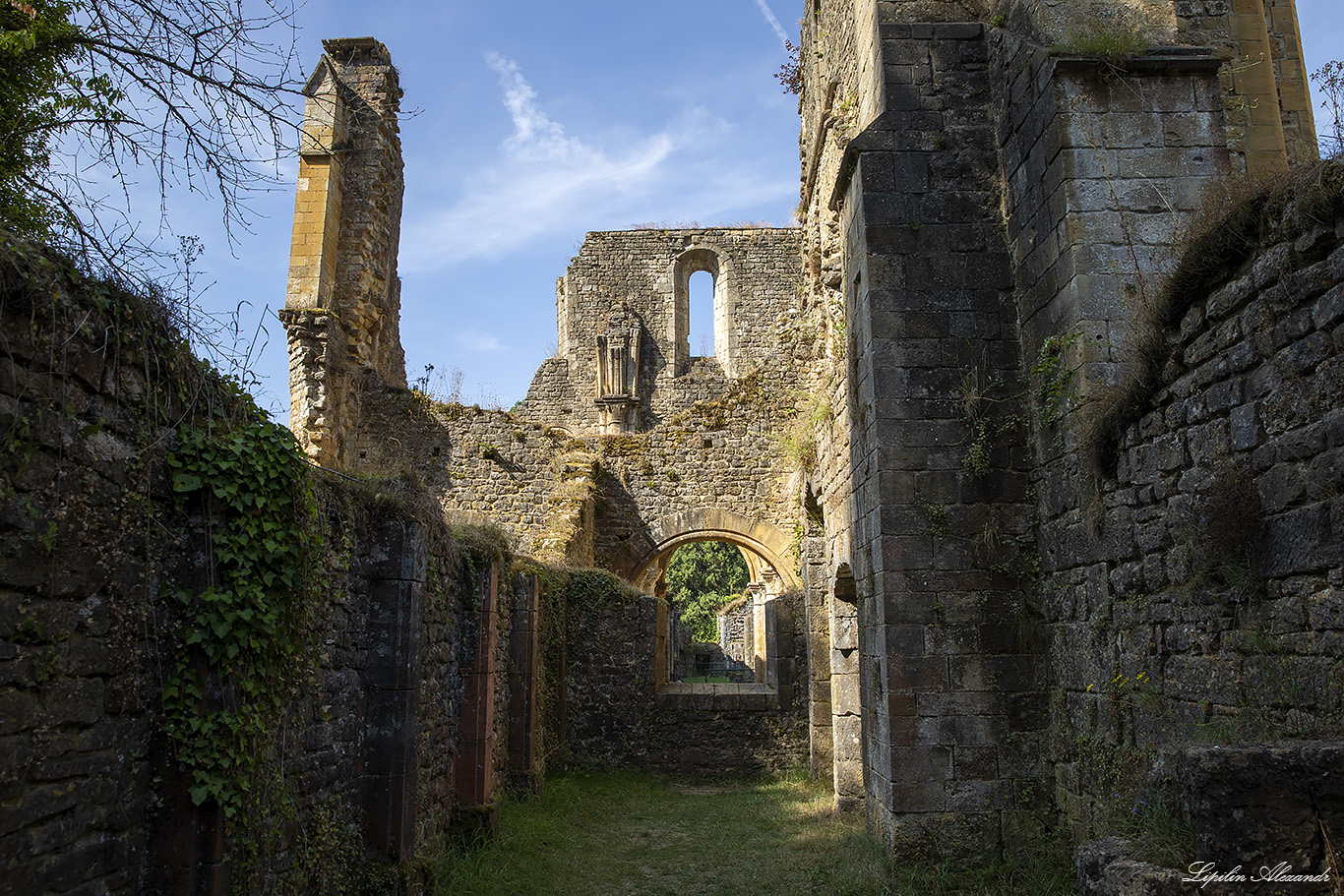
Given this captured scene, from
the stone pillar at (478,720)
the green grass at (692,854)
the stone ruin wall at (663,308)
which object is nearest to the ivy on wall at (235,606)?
→ the green grass at (692,854)

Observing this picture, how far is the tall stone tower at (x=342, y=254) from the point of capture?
14.9 m

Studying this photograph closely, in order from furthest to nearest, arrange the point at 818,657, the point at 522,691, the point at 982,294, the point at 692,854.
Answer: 1. the point at 818,657
2. the point at 522,691
3. the point at 692,854
4. the point at 982,294

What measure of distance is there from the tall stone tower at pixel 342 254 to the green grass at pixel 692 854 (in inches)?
317

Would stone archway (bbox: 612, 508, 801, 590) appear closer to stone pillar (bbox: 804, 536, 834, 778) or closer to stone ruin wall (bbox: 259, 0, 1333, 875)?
stone pillar (bbox: 804, 536, 834, 778)

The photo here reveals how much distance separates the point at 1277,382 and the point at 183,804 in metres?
4.57

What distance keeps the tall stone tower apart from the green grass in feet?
26.4

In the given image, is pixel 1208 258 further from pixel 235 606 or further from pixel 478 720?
pixel 478 720

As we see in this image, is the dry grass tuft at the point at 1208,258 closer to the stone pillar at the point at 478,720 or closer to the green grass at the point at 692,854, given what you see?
the green grass at the point at 692,854

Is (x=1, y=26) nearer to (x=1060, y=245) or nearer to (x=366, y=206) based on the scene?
(x=1060, y=245)

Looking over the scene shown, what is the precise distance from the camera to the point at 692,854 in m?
7.88

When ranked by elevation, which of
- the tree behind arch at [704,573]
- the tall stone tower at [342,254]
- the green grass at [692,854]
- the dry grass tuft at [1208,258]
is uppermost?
the tall stone tower at [342,254]

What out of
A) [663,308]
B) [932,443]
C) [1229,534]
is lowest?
[1229,534]

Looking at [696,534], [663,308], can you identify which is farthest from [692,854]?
[663,308]

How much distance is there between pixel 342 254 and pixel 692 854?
41.3 feet
